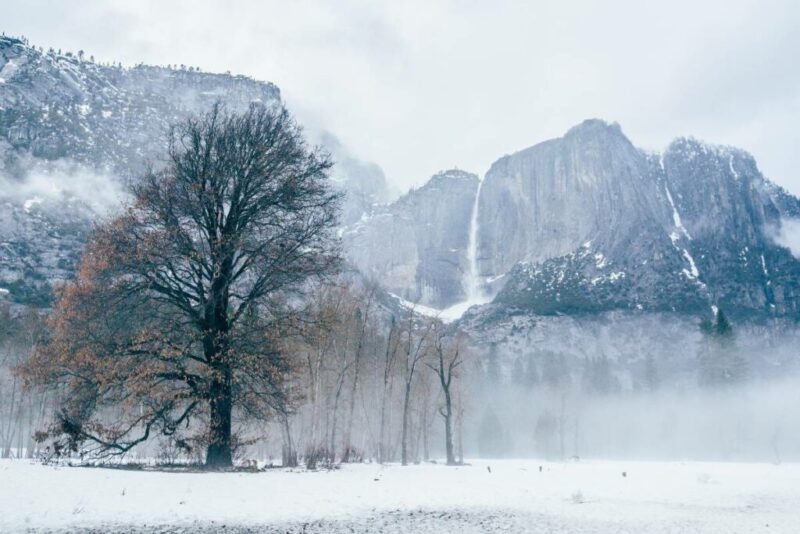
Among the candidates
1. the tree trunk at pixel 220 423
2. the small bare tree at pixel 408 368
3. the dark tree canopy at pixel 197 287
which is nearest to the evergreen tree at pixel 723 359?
the small bare tree at pixel 408 368

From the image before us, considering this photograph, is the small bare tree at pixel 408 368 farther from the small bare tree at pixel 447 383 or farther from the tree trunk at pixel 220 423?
the tree trunk at pixel 220 423

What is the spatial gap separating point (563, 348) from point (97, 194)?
5964 inches

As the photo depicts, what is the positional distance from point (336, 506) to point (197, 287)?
10.1m

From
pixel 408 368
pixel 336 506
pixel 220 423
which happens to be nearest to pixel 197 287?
pixel 220 423

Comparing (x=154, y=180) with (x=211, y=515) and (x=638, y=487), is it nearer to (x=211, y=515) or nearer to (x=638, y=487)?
(x=211, y=515)

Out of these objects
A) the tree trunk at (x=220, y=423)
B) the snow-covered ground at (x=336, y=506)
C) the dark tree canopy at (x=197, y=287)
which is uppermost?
the dark tree canopy at (x=197, y=287)

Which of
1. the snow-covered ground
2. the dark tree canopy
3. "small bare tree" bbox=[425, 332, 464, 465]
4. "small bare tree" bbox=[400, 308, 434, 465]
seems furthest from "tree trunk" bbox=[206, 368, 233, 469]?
"small bare tree" bbox=[425, 332, 464, 465]

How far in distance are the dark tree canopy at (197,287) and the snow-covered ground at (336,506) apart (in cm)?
297

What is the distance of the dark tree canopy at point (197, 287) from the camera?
752 inches

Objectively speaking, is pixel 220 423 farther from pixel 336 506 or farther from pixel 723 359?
pixel 723 359

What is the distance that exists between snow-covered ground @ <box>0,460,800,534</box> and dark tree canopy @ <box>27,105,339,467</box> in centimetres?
297

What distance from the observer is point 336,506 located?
45.5 feet

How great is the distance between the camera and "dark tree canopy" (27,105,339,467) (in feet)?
62.6

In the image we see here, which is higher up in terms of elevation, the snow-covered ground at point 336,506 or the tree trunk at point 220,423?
the tree trunk at point 220,423
